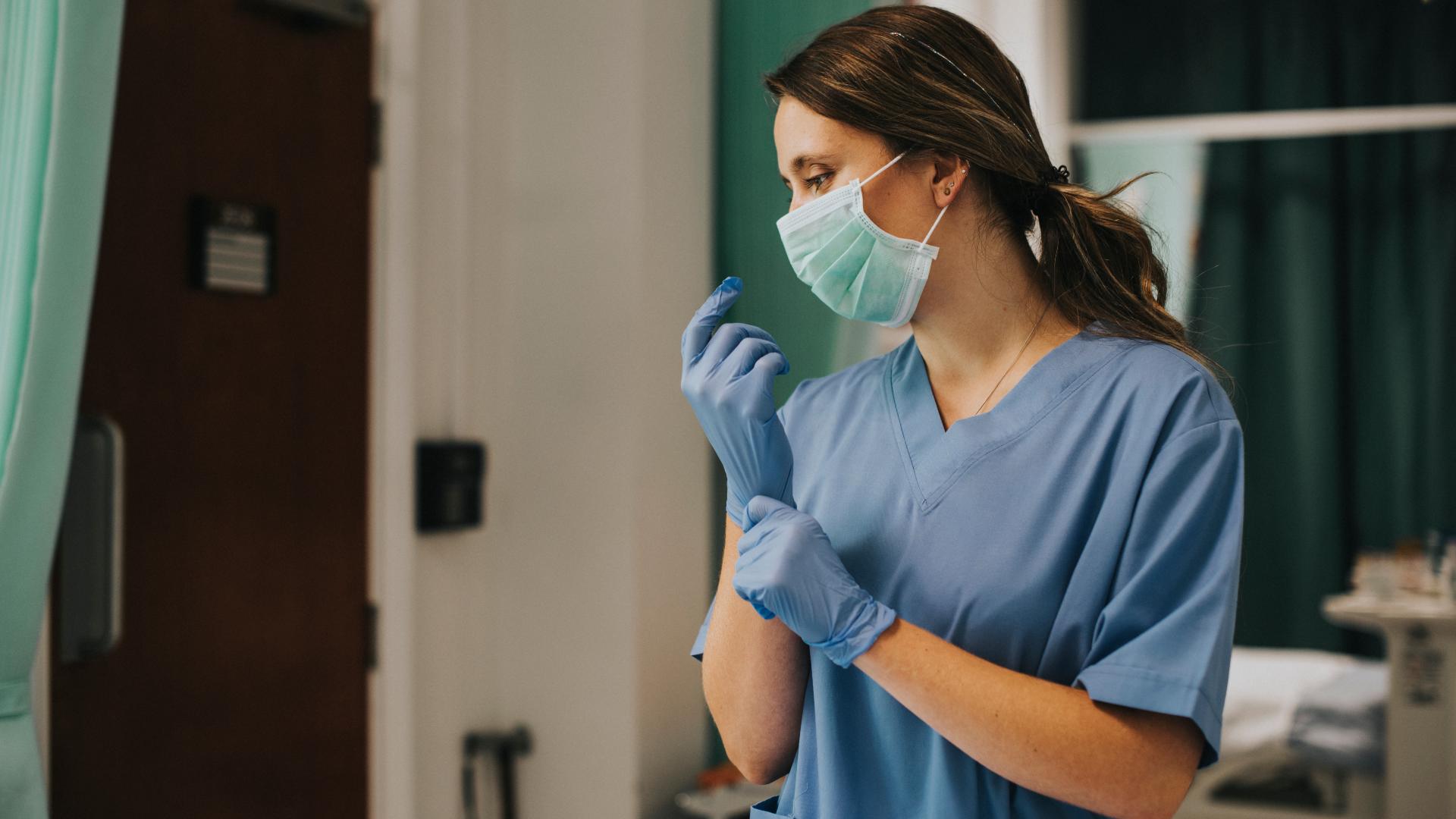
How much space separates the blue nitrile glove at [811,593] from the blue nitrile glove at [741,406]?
8 centimetres

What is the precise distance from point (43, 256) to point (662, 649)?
1.16 meters

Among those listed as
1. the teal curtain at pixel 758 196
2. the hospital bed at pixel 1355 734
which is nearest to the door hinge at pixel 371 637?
the teal curtain at pixel 758 196

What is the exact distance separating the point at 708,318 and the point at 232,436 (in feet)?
3.18

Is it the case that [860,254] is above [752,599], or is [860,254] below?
above

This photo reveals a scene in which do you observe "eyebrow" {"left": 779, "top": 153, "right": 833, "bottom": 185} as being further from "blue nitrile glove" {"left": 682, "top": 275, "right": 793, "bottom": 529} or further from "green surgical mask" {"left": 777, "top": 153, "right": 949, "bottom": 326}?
"blue nitrile glove" {"left": 682, "top": 275, "right": 793, "bottom": 529}

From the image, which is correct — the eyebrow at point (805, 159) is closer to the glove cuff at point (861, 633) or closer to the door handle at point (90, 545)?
the glove cuff at point (861, 633)

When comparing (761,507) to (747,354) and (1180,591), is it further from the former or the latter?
(1180,591)

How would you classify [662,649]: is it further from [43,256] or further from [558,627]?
[43,256]

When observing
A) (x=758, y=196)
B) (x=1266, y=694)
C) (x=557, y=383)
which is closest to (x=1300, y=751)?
(x=1266, y=694)

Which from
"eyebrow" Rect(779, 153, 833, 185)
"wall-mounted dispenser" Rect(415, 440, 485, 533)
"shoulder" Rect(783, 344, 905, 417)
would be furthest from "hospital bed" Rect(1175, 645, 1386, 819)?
"eyebrow" Rect(779, 153, 833, 185)

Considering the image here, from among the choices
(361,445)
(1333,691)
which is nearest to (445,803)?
(361,445)

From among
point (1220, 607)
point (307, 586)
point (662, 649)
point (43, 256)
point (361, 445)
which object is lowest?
point (662, 649)

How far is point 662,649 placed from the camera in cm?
203

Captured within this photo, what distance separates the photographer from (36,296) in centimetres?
129
